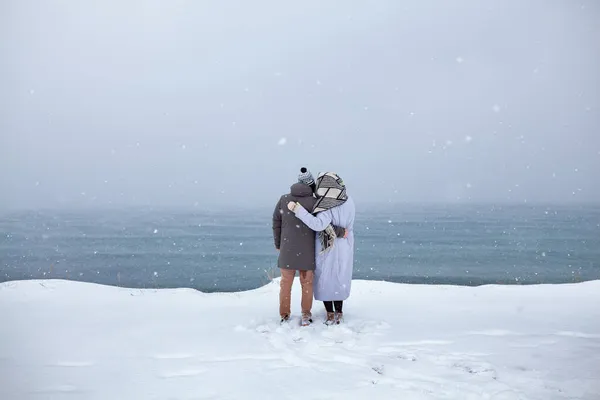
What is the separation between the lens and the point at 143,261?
49750 millimetres

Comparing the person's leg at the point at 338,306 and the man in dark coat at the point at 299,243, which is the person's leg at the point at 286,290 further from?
the person's leg at the point at 338,306

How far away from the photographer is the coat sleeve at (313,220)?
5050 mm

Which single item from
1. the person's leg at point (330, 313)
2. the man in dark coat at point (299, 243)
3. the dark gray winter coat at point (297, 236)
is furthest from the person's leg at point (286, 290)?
the person's leg at point (330, 313)

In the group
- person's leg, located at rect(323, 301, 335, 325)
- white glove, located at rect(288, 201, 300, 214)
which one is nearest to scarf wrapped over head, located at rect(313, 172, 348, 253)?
white glove, located at rect(288, 201, 300, 214)

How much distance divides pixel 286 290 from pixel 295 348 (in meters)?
1.13

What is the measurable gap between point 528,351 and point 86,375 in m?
4.41

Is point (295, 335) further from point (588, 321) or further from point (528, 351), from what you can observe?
point (588, 321)

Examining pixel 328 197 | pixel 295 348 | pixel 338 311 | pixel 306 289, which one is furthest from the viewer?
pixel 338 311

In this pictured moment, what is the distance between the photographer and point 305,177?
5.27 meters

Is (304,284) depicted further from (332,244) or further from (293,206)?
(293,206)

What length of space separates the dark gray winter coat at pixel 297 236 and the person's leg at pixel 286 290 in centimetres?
12

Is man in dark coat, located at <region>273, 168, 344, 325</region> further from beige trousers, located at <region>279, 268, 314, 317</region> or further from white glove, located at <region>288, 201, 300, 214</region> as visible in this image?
white glove, located at <region>288, 201, 300, 214</region>

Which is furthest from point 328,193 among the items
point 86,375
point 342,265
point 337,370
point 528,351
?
point 86,375

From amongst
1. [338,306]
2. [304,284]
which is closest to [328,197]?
[304,284]
